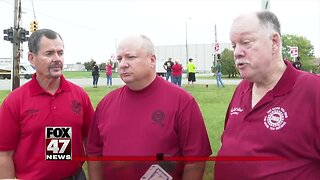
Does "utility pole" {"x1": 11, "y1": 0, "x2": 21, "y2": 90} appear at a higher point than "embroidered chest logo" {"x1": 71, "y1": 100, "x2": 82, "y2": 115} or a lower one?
higher

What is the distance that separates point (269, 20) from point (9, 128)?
1986 mm

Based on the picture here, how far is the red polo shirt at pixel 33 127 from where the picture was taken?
3295 millimetres

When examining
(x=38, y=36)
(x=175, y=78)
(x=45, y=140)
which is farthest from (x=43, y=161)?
(x=175, y=78)

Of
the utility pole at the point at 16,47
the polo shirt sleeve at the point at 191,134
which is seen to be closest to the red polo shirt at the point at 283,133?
the polo shirt sleeve at the point at 191,134

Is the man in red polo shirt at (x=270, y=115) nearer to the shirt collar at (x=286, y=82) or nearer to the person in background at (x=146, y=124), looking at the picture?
the shirt collar at (x=286, y=82)

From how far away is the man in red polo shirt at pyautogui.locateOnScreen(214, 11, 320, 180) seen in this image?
2355mm

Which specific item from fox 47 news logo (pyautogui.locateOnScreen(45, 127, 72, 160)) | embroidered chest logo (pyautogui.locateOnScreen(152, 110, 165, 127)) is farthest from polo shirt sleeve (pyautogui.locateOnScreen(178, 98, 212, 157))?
fox 47 news logo (pyautogui.locateOnScreen(45, 127, 72, 160))

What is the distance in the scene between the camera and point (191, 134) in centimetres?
293

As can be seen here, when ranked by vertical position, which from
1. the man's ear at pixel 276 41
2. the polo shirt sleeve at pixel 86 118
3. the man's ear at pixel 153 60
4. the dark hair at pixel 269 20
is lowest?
the polo shirt sleeve at pixel 86 118

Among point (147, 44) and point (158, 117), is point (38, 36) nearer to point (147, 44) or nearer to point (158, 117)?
point (147, 44)

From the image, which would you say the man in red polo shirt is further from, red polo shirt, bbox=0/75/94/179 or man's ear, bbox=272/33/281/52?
red polo shirt, bbox=0/75/94/179

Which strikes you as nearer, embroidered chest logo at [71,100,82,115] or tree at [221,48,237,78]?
embroidered chest logo at [71,100,82,115]

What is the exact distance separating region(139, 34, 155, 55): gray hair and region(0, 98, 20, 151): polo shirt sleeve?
1106 mm

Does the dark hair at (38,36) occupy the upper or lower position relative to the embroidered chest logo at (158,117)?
upper
